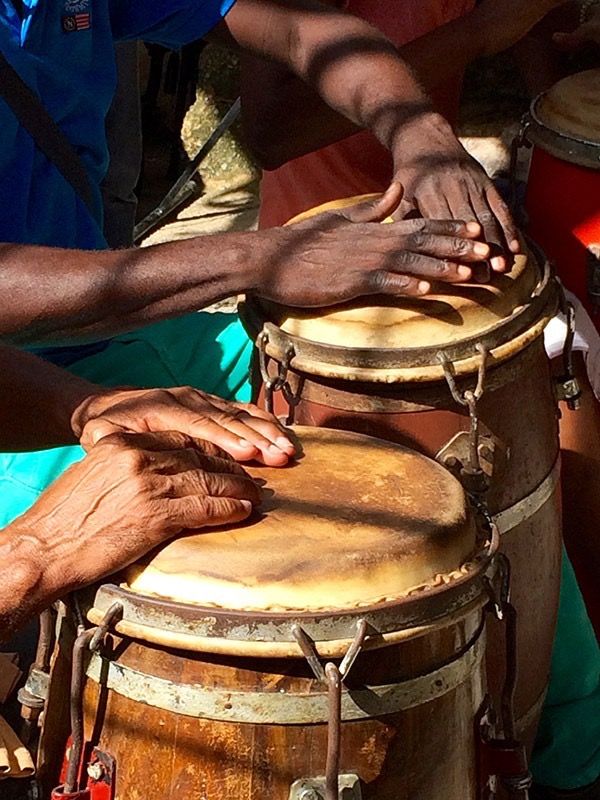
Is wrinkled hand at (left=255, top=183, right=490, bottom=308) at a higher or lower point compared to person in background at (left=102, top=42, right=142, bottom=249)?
higher

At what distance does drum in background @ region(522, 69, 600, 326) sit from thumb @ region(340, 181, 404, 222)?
639 millimetres

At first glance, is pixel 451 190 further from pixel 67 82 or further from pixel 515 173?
pixel 67 82

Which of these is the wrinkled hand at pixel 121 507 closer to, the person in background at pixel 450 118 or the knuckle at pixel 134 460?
the knuckle at pixel 134 460

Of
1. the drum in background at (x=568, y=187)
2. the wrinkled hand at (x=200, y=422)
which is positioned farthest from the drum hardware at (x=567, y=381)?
the wrinkled hand at (x=200, y=422)

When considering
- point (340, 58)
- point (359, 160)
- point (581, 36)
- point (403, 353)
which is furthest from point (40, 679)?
point (581, 36)

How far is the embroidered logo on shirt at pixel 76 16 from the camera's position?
244 centimetres

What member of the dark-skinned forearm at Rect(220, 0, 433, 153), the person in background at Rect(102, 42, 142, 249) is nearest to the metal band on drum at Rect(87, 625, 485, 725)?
Result: the dark-skinned forearm at Rect(220, 0, 433, 153)

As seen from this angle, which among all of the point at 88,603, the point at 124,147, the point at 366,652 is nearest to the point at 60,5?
the point at 88,603

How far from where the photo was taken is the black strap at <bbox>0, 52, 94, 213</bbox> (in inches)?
90.5

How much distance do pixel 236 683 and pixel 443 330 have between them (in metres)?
0.71

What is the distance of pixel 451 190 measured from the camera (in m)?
2.21

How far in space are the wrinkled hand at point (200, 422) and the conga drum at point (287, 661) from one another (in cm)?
12

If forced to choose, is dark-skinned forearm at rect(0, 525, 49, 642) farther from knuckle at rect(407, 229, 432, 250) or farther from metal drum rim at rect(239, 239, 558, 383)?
knuckle at rect(407, 229, 432, 250)

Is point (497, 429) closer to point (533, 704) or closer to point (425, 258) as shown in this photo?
point (425, 258)
